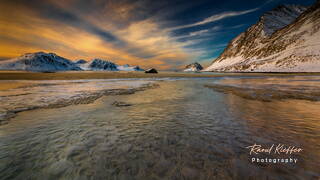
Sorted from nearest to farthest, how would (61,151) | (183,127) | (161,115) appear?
(61,151) → (183,127) → (161,115)

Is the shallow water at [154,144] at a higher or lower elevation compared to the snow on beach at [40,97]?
lower

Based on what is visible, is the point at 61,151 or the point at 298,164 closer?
the point at 298,164

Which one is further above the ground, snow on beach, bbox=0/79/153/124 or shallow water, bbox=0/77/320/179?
snow on beach, bbox=0/79/153/124

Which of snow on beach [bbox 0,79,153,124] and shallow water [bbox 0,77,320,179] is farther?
snow on beach [bbox 0,79,153,124]

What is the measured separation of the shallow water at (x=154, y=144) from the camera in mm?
3348

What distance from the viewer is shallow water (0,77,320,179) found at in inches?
132

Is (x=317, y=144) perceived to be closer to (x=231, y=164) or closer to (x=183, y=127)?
(x=231, y=164)

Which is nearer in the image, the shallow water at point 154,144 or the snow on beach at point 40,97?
the shallow water at point 154,144

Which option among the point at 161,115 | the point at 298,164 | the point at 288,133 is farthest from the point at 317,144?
the point at 161,115

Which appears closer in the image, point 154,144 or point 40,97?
point 154,144

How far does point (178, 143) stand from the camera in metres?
4.76

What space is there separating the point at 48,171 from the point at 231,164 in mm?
4697

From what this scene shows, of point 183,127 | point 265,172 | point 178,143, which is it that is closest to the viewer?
point 265,172

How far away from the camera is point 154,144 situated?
470cm
